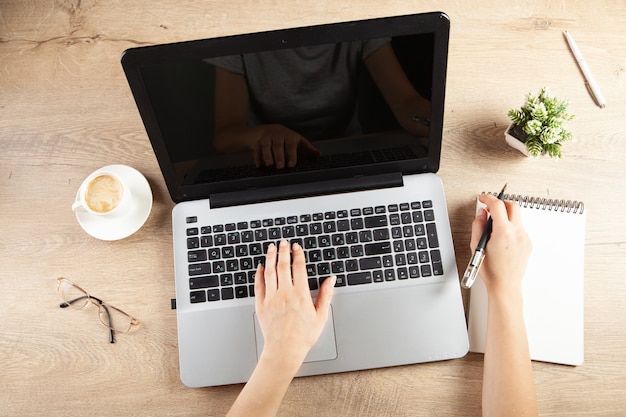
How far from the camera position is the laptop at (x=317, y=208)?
0.78 metres

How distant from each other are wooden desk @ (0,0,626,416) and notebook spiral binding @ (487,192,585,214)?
0.10 ft

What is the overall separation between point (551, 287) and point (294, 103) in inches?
20.7

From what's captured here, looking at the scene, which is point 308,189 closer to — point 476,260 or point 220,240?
point 220,240

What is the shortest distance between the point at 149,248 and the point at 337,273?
347mm

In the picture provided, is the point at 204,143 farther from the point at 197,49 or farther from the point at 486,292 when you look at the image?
the point at 486,292

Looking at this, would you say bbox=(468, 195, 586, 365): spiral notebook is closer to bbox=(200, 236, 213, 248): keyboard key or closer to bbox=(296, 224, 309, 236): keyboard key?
bbox=(296, 224, 309, 236): keyboard key

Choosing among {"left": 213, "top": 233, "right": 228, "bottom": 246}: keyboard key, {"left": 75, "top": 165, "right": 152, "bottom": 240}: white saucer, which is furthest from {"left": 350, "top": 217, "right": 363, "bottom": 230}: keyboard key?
{"left": 75, "top": 165, "right": 152, "bottom": 240}: white saucer

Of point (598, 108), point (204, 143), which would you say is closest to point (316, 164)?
point (204, 143)

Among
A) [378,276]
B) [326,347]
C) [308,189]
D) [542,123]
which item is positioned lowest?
[326,347]

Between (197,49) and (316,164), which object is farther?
(316,164)

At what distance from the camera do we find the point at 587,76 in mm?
946

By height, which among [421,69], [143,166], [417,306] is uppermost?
[421,69]

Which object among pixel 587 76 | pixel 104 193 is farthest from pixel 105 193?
pixel 587 76

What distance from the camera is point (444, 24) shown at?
0.70m
